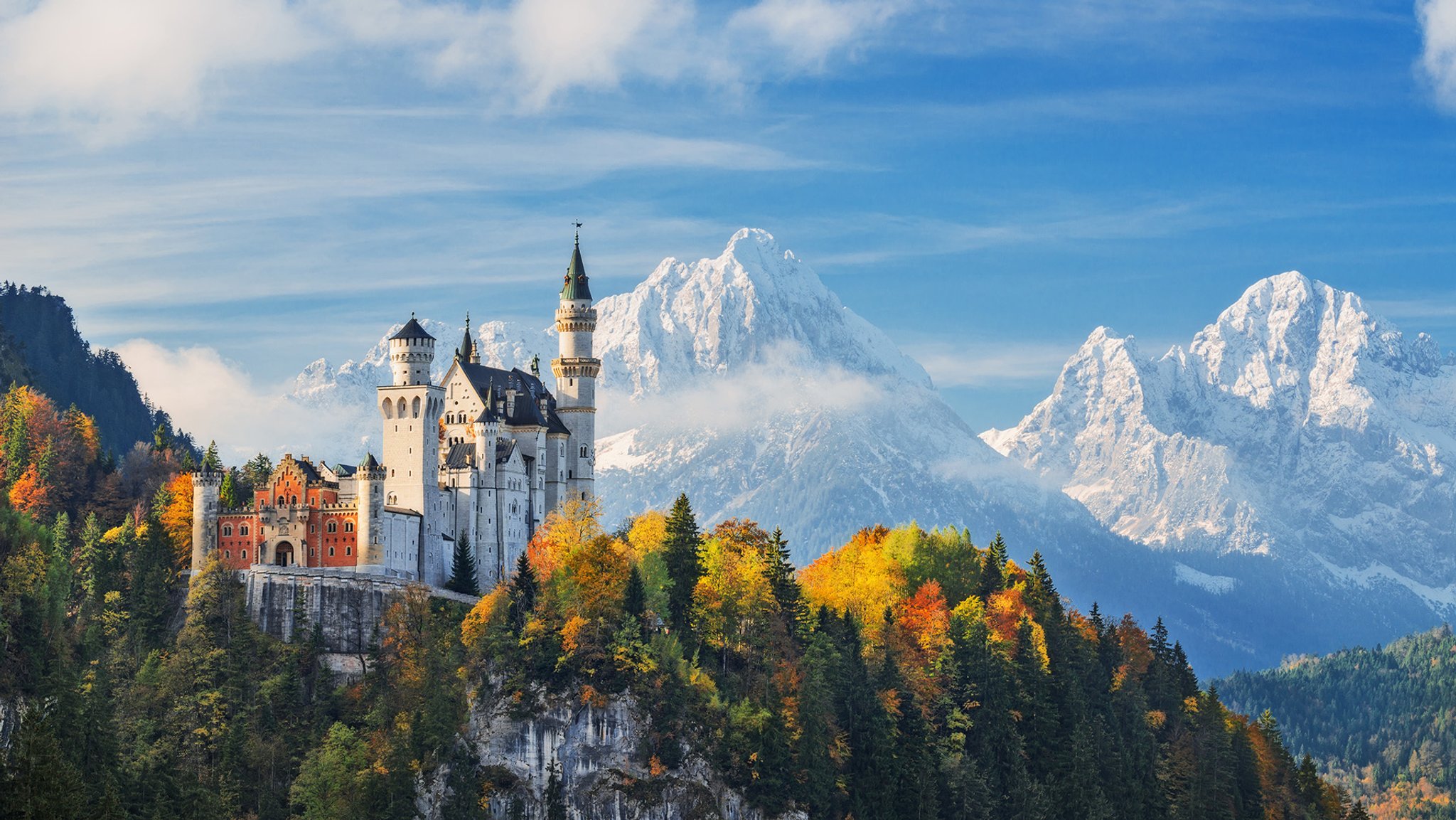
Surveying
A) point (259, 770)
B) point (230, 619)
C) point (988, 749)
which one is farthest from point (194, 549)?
point (988, 749)

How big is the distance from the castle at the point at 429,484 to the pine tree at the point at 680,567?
16.4m

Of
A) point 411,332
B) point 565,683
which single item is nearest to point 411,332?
point 411,332

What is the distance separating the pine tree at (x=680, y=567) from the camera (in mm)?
153625

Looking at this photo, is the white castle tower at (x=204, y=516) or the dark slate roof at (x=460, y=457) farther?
the dark slate roof at (x=460, y=457)

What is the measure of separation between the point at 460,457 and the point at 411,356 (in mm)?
9785

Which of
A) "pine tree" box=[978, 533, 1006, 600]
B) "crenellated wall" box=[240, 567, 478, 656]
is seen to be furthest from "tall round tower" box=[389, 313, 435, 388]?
"pine tree" box=[978, 533, 1006, 600]

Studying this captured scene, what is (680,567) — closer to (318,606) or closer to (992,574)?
(318,606)

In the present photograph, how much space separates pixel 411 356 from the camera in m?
160

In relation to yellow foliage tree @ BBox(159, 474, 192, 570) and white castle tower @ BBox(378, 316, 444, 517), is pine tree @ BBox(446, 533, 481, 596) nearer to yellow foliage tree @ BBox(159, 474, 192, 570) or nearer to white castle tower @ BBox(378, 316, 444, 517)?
white castle tower @ BBox(378, 316, 444, 517)

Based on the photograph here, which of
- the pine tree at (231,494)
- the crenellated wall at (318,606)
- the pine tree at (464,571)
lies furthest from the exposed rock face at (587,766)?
the pine tree at (231,494)

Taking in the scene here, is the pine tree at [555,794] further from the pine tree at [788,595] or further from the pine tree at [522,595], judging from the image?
the pine tree at [788,595]

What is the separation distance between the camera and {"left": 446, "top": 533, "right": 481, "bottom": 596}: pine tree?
158375 millimetres

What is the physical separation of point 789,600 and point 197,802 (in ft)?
160

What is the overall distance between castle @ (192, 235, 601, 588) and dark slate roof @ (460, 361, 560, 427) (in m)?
0.14
